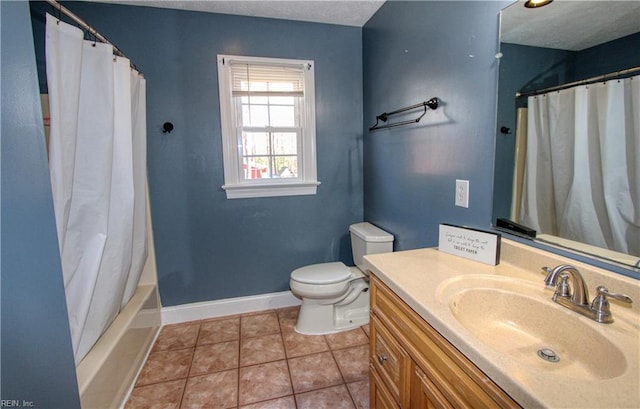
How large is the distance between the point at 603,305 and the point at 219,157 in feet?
7.30

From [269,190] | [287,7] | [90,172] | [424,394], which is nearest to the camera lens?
[424,394]

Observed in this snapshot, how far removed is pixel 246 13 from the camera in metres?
2.13

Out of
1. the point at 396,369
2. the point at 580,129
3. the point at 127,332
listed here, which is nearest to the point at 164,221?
the point at 127,332

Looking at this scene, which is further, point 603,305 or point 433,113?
point 433,113

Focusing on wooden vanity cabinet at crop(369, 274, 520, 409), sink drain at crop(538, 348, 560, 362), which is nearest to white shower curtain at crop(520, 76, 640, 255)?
sink drain at crop(538, 348, 560, 362)

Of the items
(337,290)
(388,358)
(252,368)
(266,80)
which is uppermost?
(266,80)

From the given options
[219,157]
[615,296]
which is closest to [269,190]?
[219,157]

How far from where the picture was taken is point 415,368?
3.11ft

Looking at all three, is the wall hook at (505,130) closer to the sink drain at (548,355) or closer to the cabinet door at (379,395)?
the sink drain at (548,355)

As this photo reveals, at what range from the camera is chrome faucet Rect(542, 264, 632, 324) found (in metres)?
0.78

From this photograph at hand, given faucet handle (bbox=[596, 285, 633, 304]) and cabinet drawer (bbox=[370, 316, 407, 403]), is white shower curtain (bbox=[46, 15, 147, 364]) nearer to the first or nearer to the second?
cabinet drawer (bbox=[370, 316, 407, 403])

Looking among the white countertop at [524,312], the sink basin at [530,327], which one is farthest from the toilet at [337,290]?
the sink basin at [530,327]

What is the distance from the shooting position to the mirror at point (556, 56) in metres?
0.86

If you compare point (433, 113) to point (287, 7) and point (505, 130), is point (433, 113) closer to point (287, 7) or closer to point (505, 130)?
point (505, 130)
